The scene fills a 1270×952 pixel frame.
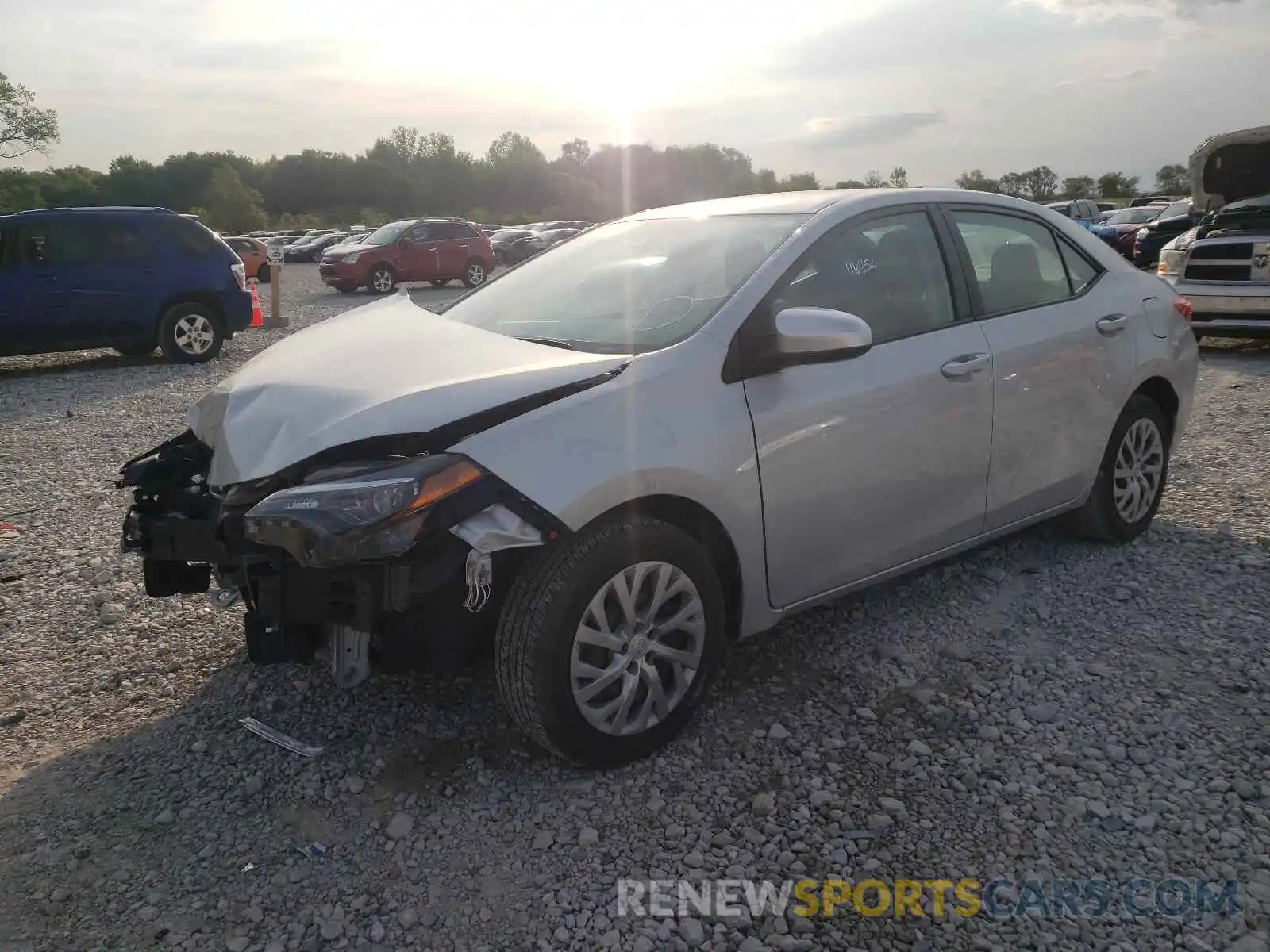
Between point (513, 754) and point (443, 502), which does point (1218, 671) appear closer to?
point (513, 754)

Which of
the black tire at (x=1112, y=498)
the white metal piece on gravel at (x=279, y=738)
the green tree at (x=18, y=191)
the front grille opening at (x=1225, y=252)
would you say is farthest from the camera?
the green tree at (x=18, y=191)

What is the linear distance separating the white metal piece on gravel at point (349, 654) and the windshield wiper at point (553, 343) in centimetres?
111

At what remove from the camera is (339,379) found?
3.13 metres

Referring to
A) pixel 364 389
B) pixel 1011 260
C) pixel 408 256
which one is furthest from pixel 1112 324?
pixel 408 256

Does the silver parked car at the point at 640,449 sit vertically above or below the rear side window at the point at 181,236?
below

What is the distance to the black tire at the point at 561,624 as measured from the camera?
2787mm

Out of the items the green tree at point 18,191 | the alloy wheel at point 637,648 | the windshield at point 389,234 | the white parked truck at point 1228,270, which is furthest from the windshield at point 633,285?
the green tree at point 18,191

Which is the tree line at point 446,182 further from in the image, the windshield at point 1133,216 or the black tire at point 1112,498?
the black tire at point 1112,498

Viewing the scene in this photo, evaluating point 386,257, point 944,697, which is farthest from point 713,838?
point 386,257

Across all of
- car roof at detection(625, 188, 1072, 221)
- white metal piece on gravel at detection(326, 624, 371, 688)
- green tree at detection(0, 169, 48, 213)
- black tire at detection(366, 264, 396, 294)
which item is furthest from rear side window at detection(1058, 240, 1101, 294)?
green tree at detection(0, 169, 48, 213)

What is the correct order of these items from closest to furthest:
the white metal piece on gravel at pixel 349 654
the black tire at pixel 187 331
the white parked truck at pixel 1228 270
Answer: the white metal piece on gravel at pixel 349 654 < the white parked truck at pixel 1228 270 < the black tire at pixel 187 331

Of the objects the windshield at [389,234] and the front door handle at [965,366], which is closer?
the front door handle at [965,366]

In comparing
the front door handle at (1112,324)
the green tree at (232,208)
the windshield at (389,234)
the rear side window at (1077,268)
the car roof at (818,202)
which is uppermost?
the green tree at (232,208)

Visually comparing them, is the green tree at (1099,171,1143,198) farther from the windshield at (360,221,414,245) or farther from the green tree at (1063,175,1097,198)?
the windshield at (360,221,414,245)
